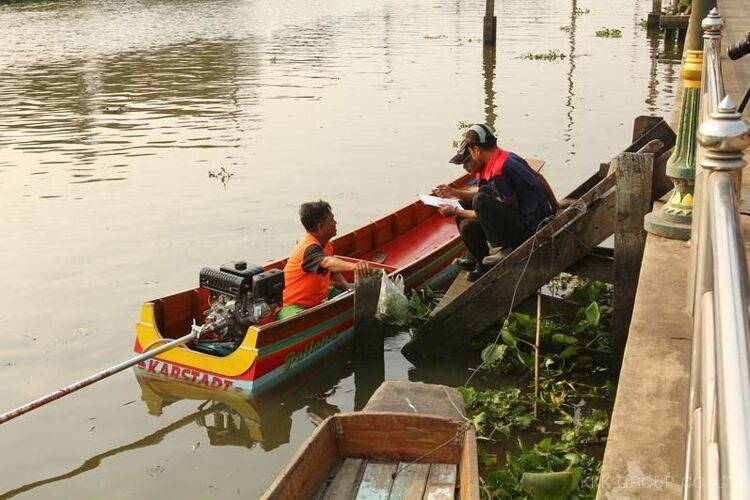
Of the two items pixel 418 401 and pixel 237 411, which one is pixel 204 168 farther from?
pixel 418 401

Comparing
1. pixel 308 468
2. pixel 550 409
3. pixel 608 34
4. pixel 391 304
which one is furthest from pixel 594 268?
pixel 608 34

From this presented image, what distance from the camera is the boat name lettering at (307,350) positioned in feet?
24.6

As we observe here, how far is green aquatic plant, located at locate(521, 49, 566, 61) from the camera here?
27.8 m

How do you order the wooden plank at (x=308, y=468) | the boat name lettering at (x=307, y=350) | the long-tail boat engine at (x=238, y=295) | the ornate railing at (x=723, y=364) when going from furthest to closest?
the boat name lettering at (x=307, y=350), the long-tail boat engine at (x=238, y=295), the wooden plank at (x=308, y=468), the ornate railing at (x=723, y=364)

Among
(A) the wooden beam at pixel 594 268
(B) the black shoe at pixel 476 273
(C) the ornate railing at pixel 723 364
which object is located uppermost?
(C) the ornate railing at pixel 723 364

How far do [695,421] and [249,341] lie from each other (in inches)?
212

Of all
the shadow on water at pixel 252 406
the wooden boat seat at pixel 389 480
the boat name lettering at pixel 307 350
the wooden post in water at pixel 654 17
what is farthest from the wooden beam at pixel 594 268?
the wooden post in water at pixel 654 17

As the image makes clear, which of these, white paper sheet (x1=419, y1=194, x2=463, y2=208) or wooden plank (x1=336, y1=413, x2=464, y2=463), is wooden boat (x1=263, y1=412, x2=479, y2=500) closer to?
wooden plank (x1=336, y1=413, x2=464, y2=463)

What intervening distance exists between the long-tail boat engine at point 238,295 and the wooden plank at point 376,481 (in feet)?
9.05

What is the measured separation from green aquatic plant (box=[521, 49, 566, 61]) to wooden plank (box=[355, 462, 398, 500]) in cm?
2459

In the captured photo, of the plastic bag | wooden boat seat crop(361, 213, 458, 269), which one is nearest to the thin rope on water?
the plastic bag

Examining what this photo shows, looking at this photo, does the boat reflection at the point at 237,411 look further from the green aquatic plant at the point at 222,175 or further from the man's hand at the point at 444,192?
the green aquatic plant at the point at 222,175

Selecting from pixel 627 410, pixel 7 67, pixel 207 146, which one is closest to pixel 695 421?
pixel 627 410

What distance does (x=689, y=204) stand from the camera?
5.62 m
